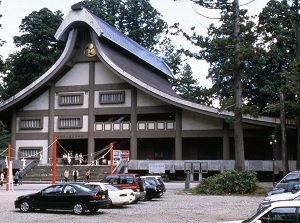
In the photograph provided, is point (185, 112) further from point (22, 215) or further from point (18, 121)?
point (22, 215)

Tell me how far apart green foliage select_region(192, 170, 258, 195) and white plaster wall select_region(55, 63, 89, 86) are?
22.3 m

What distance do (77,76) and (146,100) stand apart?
7969 millimetres

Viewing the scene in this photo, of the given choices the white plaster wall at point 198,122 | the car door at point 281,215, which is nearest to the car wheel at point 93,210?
the car door at point 281,215

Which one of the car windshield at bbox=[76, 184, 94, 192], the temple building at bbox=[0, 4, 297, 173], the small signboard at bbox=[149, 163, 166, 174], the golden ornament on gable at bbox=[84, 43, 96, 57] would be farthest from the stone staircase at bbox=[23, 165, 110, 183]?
the car windshield at bbox=[76, 184, 94, 192]

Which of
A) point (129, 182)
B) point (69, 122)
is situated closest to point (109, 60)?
point (69, 122)

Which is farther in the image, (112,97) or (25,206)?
(112,97)

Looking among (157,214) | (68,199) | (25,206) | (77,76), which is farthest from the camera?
(77,76)

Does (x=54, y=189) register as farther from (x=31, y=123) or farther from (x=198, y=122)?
(x=31, y=123)

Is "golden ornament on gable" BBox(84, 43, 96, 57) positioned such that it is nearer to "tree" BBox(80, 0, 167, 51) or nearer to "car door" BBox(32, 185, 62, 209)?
"tree" BBox(80, 0, 167, 51)

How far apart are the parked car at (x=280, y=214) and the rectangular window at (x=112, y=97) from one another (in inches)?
1500

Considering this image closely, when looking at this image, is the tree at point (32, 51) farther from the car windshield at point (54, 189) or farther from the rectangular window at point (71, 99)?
the car windshield at point (54, 189)

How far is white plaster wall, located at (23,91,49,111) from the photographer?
1934 inches

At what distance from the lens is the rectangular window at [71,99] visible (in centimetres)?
4769

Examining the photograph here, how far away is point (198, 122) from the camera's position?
143ft
